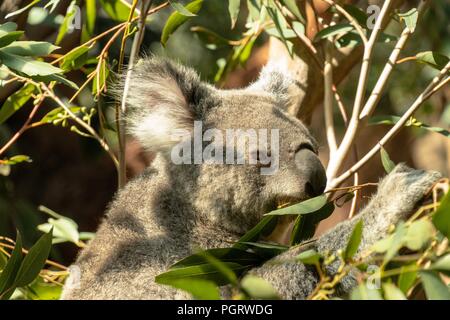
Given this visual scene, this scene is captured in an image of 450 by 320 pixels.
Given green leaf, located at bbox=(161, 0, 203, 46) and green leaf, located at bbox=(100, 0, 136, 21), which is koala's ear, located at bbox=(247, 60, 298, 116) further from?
green leaf, located at bbox=(100, 0, 136, 21)

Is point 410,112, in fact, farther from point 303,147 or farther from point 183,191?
point 183,191

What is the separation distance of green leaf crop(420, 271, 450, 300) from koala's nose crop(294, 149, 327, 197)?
1.49 m

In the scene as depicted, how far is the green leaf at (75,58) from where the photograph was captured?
3.40 m

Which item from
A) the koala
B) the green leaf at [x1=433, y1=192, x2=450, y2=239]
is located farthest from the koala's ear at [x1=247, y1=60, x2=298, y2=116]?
the green leaf at [x1=433, y1=192, x2=450, y2=239]

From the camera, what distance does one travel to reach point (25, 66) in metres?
2.86

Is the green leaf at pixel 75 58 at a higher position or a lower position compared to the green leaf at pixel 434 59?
lower

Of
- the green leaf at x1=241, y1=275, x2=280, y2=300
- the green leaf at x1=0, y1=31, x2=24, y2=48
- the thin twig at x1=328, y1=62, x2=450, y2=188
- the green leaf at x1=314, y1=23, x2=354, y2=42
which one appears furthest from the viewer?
the green leaf at x1=314, y1=23, x2=354, y2=42

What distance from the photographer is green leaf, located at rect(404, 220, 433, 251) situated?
1.72 metres

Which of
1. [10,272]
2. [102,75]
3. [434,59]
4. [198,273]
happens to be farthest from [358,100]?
[10,272]

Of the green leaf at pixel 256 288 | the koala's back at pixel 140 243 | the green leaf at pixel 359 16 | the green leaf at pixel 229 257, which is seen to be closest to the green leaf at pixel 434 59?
the green leaf at pixel 359 16

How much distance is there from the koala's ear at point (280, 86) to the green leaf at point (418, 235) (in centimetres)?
231

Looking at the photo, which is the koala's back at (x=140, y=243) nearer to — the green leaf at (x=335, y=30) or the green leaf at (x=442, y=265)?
the green leaf at (x=335, y=30)

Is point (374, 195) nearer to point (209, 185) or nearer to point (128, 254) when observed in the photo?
point (209, 185)
